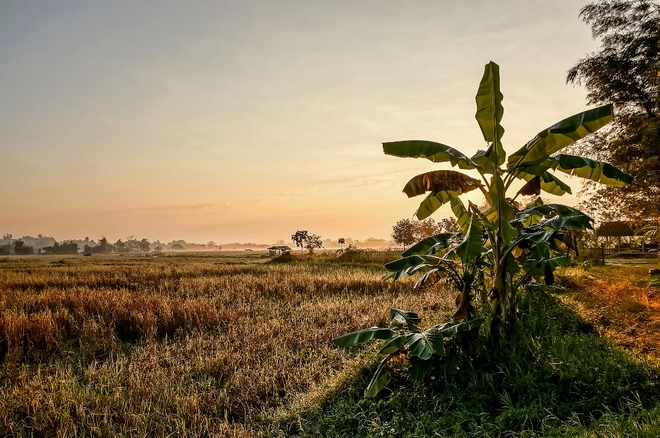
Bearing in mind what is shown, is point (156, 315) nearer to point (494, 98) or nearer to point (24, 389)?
point (24, 389)

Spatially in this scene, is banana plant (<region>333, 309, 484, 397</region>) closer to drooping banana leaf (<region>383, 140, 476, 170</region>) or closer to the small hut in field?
drooping banana leaf (<region>383, 140, 476, 170</region>)

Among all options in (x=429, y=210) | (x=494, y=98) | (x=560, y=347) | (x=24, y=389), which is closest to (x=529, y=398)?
(x=560, y=347)

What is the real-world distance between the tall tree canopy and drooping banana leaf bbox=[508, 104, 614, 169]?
11307 millimetres

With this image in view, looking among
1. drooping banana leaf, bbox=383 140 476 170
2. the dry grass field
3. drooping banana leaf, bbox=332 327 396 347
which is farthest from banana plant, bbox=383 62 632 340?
the dry grass field

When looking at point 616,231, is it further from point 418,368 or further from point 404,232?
point 418,368

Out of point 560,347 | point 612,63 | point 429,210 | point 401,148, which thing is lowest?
point 560,347

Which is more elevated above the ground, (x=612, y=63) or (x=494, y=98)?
(x=612, y=63)

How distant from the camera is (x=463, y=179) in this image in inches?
199

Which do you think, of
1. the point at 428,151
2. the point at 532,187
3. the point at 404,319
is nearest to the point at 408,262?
the point at 404,319

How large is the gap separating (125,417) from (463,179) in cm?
469

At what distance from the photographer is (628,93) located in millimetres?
15016

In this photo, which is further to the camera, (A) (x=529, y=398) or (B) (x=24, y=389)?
(B) (x=24, y=389)

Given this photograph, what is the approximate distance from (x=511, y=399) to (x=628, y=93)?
16.0 m

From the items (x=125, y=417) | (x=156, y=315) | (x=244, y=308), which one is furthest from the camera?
(x=244, y=308)
